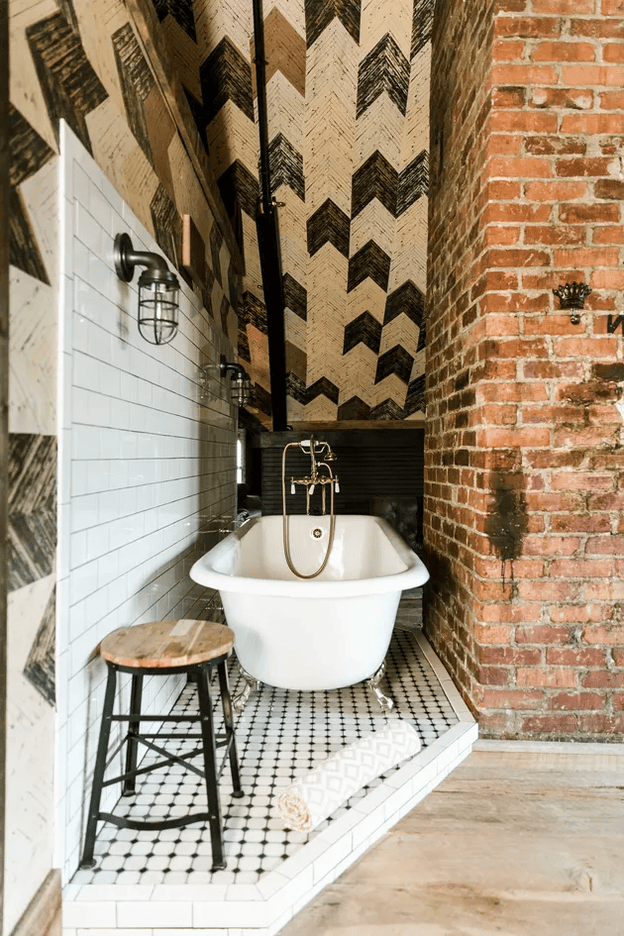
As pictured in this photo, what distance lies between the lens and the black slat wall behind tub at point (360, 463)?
5.05 m

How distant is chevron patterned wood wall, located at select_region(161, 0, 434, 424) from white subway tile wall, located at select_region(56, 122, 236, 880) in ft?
4.18

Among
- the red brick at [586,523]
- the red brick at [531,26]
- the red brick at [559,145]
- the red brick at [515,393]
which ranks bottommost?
the red brick at [586,523]

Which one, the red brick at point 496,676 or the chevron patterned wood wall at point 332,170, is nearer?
the red brick at point 496,676

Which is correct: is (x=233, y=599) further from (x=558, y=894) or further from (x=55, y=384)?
(x=558, y=894)

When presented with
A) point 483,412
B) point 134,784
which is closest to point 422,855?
point 134,784

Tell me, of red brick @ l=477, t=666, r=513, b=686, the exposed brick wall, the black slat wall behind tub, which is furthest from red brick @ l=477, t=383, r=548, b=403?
the black slat wall behind tub

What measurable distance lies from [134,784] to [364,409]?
11.7 feet

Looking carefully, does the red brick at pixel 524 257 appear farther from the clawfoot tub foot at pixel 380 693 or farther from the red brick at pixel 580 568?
the clawfoot tub foot at pixel 380 693

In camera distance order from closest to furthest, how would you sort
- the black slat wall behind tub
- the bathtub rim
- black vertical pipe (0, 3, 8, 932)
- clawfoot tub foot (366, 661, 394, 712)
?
black vertical pipe (0, 3, 8, 932), the bathtub rim, clawfoot tub foot (366, 661, 394, 712), the black slat wall behind tub

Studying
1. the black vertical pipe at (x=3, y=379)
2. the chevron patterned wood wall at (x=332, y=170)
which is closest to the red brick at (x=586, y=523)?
the black vertical pipe at (x=3, y=379)

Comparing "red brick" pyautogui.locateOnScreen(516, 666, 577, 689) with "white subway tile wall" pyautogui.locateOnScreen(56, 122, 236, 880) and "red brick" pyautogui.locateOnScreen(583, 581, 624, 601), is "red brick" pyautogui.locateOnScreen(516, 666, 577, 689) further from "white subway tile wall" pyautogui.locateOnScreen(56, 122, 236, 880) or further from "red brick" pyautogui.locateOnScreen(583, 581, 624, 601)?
"white subway tile wall" pyautogui.locateOnScreen(56, 122, 236, 880)

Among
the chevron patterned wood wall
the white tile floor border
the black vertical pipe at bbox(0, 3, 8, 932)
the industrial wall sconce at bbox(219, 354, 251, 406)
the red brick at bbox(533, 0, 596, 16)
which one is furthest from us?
the industrial wall sconce at bbox(219, 354, 251, 406)

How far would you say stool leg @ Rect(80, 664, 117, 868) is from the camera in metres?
1.48

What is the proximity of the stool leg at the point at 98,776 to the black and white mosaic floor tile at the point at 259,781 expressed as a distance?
0.14 feet
